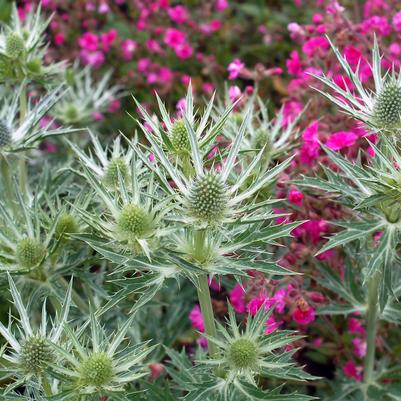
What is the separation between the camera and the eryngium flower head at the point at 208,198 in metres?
1.41

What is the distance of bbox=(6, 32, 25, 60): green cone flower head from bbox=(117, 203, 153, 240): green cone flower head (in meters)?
0.91

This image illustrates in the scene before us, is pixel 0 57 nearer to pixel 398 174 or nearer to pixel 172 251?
pixel 172 251

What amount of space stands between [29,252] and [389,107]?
1.04 meters

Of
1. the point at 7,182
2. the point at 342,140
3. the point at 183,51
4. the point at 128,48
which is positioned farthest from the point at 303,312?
the point at 128,48

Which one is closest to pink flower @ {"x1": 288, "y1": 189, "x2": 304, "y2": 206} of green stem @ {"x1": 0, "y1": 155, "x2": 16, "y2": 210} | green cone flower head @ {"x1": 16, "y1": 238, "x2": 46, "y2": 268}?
green cone flower head @ {"x1": 16, "y1": 238, "x2": 46, "y2": 268}

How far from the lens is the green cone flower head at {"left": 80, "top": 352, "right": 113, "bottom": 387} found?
4.68 ft

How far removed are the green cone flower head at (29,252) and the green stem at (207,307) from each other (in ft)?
1.59

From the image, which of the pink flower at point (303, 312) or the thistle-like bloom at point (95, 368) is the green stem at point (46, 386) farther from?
the pink flower at point (303, 312)

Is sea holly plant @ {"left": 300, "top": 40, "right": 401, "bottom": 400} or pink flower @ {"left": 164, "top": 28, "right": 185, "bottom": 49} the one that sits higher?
pink flower @ {"left": 164, "top": 28, "right": 185, "bottom": 49}

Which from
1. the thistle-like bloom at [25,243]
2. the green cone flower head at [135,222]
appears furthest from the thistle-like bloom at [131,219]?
the thistle-like bloom at [25,243]

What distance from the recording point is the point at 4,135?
6.29 ft

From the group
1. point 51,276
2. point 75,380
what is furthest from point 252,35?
point 75,380

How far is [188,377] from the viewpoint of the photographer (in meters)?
1.75

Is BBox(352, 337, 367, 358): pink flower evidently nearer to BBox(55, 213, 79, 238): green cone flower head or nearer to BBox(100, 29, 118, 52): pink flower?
BBox(55, 213, 79, 238): green cone flower head
